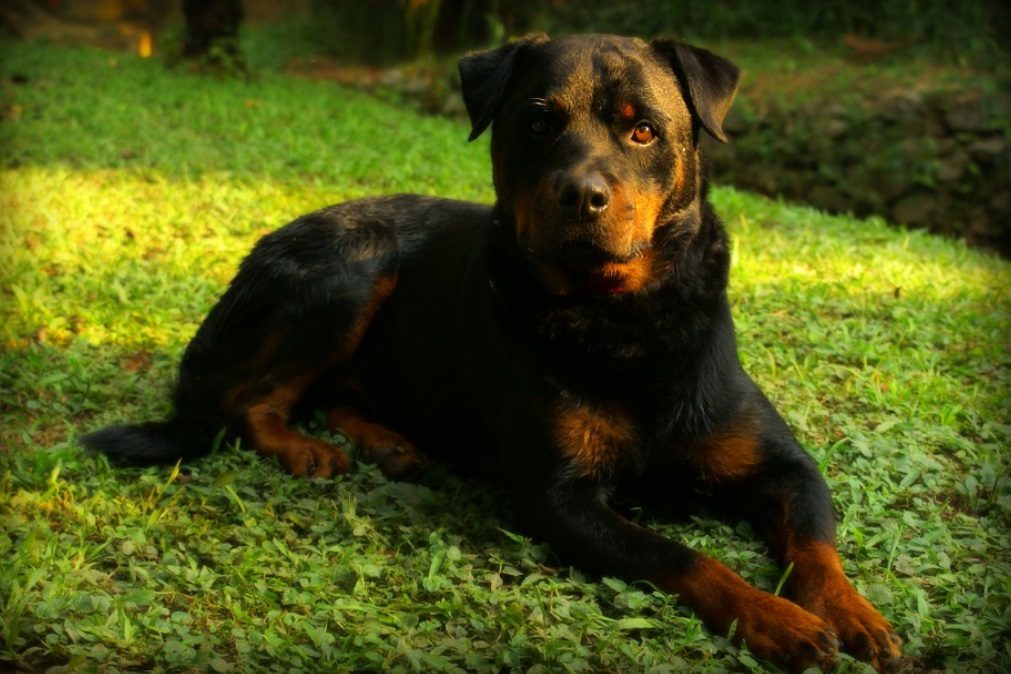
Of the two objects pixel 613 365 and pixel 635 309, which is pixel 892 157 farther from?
pixel 613 365

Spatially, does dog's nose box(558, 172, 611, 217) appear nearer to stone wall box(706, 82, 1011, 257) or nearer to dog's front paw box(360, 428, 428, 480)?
dog's front paw box(360, 428, 428, 480)

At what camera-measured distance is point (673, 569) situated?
2.93 m

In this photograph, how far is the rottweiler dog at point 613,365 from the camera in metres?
3.00

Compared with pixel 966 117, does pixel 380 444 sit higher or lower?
lower

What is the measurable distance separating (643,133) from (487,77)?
651 mm

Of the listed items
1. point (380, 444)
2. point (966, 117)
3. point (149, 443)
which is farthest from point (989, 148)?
point (149, 443)

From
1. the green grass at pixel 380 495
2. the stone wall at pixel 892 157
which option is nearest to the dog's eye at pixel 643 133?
the green grass at pixel 380 495

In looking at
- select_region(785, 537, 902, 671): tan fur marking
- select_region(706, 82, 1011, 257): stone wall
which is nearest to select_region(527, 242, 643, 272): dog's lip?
select_region(785, 537, 902, 671): tan fur marking

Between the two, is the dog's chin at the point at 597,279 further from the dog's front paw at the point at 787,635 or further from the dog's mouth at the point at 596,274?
the dog's front paw at the point at 787,635

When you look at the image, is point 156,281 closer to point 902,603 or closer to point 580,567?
point 580,567

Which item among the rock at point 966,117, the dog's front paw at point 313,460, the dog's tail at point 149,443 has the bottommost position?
the dog's tail at point 149,443

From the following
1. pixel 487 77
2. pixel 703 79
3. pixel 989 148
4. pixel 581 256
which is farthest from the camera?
pixel 989 148

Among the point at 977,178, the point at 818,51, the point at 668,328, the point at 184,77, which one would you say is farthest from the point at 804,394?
the point at 184,77

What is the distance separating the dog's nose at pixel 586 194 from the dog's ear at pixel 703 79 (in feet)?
1.91
